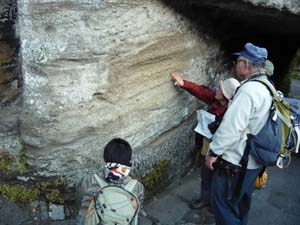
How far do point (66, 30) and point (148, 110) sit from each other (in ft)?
3.25

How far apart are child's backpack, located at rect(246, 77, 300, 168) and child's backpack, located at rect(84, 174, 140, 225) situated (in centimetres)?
98

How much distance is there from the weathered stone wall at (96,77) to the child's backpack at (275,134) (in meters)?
0.98

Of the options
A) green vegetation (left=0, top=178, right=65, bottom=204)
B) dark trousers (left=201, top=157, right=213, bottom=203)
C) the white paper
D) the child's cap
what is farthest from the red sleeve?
green vegetation (left=0, top=178, right=65, bottom=204)

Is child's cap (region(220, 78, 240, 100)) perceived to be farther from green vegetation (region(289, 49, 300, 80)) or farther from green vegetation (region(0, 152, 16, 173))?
green vegetation (region(289, 49, 300, 80))

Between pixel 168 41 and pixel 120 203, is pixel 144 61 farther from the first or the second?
pixel 120 203

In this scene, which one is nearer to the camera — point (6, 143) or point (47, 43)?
point (47, 43)

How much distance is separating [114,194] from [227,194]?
1.06m

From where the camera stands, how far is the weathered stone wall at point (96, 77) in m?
3.36

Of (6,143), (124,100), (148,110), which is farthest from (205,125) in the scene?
(6,143)

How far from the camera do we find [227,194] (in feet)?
11.1

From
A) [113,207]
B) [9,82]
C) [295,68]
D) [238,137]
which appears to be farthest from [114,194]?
[295,68]

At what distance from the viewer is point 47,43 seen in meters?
3.36

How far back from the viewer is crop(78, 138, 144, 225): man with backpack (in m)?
2.62

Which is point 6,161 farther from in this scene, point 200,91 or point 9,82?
point 200,91
